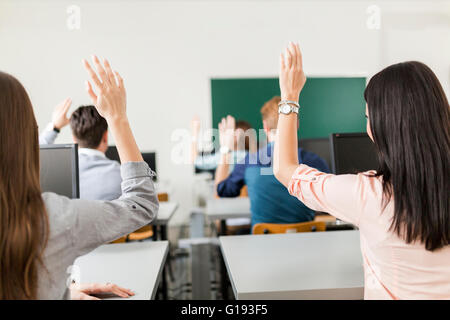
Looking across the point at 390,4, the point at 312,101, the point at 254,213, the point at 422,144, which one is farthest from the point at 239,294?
the point at 390,4

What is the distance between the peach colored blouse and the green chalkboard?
4026 mm

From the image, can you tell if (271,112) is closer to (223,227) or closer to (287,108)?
(223,227)

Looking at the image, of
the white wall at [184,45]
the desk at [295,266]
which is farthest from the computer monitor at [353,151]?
the white wall at [184,45]

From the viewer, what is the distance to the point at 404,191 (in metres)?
0.73

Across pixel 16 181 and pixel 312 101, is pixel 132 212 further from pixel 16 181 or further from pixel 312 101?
pixel 312 101

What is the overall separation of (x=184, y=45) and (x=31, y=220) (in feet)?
14.5

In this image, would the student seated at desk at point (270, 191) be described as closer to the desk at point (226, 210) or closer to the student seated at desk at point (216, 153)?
the desk at point (226, 210)

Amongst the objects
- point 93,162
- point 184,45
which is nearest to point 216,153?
point 184,45

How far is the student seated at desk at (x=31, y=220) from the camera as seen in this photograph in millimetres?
598

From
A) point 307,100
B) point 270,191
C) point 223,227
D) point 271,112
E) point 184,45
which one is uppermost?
point 184,45

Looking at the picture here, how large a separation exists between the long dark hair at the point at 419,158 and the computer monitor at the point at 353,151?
94 centimetres

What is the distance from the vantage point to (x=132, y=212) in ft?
2.33

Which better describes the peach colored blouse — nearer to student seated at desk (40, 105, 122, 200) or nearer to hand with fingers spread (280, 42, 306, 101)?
hand with fingers spread (280, 42, 306, 101)
